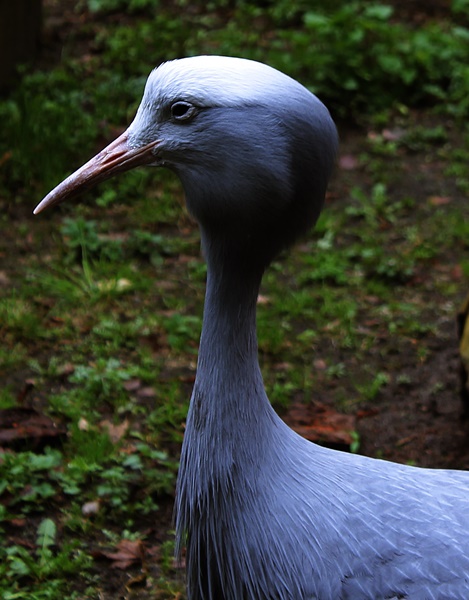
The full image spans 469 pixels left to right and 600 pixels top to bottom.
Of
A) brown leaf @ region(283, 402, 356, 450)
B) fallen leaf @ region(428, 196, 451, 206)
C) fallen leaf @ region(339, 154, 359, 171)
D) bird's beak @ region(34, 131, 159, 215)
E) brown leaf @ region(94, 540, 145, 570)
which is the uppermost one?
fallen leaf @ region(339, 154, 359, 171)

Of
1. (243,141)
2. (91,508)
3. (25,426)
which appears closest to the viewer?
(243,141)

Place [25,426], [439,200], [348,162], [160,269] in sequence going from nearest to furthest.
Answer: [25,426] < [160,269] < [439,200] < [348,162]

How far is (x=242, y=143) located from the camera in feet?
7.45

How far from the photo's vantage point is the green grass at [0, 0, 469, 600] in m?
3.61

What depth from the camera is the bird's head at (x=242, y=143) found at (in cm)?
225

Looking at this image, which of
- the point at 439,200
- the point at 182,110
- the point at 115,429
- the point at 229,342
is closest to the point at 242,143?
→ the point at 182,110

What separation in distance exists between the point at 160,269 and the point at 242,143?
2.96 m

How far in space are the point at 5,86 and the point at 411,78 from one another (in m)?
2.89

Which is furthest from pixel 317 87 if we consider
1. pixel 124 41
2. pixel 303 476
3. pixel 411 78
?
pixel 303 476

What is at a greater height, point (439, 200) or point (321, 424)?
point (439, 200)

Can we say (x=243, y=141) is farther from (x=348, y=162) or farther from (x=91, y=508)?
(x=348, y=162)

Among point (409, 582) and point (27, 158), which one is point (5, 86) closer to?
point (27, 158)

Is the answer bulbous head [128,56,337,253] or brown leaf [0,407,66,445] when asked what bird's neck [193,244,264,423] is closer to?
bulbous head [128,56,337,253]

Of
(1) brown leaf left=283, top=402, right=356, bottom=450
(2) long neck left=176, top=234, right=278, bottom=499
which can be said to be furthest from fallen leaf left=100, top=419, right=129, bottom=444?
(2) long neck left=176, top=234, right=278, bottom=499
